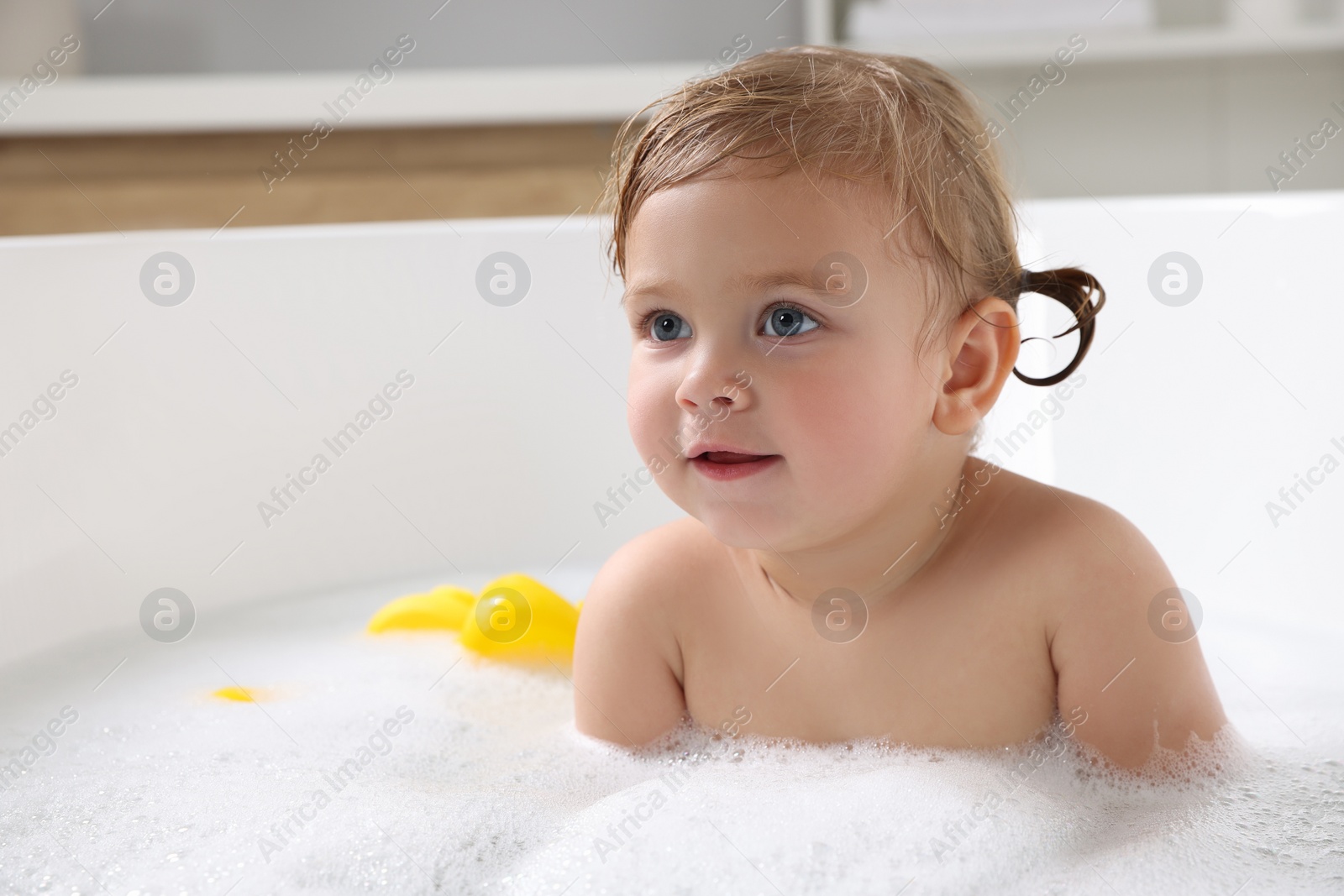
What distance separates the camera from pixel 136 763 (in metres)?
0.82

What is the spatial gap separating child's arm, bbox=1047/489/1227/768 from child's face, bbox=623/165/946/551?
0.45ft

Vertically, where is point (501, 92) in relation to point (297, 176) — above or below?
below

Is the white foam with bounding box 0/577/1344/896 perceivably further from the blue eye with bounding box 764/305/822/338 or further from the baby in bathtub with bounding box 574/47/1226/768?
the blue eye with bounding box 764/305/822/338

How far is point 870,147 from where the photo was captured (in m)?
0.67

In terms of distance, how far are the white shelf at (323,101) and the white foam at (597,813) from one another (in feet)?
4.28

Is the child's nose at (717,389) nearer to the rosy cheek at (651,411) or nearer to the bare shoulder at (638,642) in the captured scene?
the rosy cheek at (651,411)

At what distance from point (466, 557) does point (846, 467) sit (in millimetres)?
729

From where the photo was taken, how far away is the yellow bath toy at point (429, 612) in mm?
1096

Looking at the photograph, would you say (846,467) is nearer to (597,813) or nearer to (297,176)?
(597,813)

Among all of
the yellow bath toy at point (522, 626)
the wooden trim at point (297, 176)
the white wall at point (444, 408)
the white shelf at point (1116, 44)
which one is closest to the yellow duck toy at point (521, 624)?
the yellow bath toy at point (522, 626)

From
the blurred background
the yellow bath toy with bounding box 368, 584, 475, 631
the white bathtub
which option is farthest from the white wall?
the blurred background

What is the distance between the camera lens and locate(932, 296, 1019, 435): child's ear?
724 millimetres

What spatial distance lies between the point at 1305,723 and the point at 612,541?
73 centimetres

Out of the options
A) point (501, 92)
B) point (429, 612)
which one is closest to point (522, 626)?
point (429, 612)
